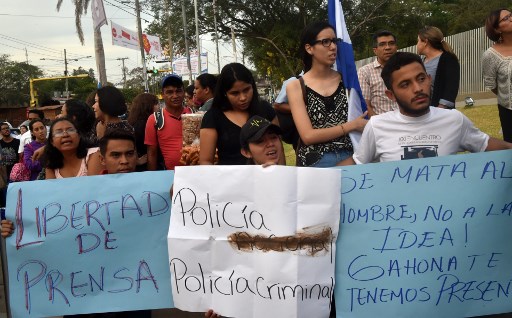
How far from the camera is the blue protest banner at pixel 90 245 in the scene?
3.17m

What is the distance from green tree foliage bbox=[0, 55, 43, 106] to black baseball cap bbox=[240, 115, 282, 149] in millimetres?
91318

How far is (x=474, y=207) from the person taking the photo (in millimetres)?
2945

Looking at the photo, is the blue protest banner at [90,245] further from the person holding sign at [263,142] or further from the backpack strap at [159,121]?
the backpack strap at [159,121]

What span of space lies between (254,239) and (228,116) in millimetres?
1098

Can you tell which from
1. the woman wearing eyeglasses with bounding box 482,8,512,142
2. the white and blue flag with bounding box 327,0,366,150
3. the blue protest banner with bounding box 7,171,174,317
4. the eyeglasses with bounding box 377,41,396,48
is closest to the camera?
the blue protest banner with bounding box 7,171,174,317

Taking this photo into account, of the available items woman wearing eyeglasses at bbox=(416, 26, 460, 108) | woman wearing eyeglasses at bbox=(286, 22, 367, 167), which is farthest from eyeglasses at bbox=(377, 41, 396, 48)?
woman wearing eyeglasses at bbox=(286, 22, 367, 167)

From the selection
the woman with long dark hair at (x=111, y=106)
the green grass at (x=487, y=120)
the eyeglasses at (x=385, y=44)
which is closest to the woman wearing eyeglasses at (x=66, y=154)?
the woman with long dark hair at (x=111, y=106)

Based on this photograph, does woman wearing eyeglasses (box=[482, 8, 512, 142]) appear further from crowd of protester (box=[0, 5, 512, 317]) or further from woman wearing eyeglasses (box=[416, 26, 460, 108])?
woman wearing eyeglasses (box=[416, 26, 460, 108])

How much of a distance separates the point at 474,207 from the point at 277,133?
1035 mm

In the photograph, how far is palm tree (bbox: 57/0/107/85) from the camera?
21.4 m

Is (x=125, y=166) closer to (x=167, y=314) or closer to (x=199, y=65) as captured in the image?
(x=167, y=314)

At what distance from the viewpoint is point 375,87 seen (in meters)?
4.89

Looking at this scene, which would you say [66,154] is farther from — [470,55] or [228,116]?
[470,55]

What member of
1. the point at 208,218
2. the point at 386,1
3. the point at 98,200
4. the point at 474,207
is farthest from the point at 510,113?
the point at 386,1
